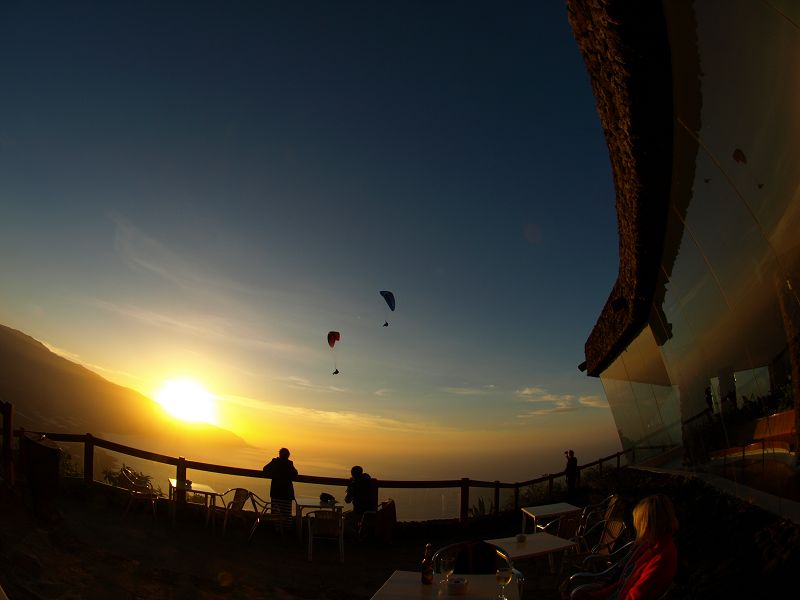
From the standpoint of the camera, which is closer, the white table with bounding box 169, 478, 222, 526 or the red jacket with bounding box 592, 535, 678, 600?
the red jacket with bounding box 592, 535, 678, 600

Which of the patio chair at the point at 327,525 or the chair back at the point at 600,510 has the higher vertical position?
the chair back at the point at 600,510

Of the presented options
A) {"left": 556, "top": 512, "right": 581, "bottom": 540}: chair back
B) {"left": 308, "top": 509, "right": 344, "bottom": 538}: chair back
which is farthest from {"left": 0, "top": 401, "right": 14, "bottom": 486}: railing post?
{"left": 556, "top": 512, "right": 581, "bottom": 540}: chair back

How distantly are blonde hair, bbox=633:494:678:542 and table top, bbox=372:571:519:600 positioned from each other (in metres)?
0.94

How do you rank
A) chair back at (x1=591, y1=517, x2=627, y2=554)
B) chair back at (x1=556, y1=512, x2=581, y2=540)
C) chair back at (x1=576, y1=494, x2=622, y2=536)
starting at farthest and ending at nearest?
chair back at (x1=556, y1=512, x2=581, y2=540)
chair back at (x1=576, y1=494, x2=622, y2=536)
chair back at (x1=591, y1=517, x2=627, y2=554)

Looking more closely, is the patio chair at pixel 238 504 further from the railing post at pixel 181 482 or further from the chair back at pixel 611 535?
the chair back at pixel 611 535

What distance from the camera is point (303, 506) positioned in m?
8.30

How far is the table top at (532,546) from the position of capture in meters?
4.89

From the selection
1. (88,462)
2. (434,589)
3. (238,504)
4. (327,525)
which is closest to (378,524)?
(327,525)

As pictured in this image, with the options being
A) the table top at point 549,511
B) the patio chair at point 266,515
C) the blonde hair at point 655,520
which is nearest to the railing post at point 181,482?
the patio chair at point 266,515

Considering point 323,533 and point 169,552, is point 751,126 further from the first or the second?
point 169,552

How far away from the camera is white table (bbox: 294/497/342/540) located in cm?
804

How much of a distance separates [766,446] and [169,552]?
727 centimetres

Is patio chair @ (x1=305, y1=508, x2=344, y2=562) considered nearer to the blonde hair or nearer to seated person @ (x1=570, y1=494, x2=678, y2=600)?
seated person @ (x1=570, y1=494, x2=678, y2=600)

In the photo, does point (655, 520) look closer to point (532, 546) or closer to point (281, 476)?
point (532, 546)
